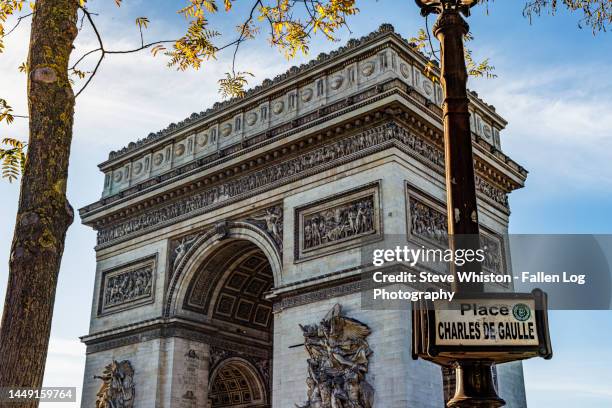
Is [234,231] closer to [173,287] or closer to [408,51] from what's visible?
[173,287]

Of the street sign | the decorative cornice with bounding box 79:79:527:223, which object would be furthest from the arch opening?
the street sign

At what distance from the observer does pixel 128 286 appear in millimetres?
25578

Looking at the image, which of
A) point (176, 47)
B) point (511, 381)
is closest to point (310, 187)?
point (511, 381)

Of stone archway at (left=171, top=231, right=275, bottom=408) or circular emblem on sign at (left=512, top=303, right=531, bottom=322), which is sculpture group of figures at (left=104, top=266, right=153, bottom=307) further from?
circular emblem on sign at (left=512, top=303, right=531, bottom=322)

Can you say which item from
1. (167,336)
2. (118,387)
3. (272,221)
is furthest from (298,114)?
(118,387)

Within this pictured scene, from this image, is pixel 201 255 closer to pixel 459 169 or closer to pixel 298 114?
pixel 298 114

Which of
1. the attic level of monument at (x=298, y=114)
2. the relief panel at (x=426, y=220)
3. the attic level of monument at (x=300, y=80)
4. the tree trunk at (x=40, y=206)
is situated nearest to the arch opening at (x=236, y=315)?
the attic level of monument at (x=298, y=114)

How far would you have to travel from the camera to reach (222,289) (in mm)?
24750

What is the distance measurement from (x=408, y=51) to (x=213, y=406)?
566 inches

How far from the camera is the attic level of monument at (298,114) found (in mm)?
20609

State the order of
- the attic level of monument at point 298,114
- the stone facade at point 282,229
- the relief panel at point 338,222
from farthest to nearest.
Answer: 1. the attic level of monument at point 298,114
2. the relief panel at point 338,222
3. the stone facade at point 282,229

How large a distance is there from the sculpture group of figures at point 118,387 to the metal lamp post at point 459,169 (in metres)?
20.6

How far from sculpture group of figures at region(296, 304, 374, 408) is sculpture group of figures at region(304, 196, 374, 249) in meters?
2.11

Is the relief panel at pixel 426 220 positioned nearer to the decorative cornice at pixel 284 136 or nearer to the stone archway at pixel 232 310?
the decorative cornice at pixel 284 136
